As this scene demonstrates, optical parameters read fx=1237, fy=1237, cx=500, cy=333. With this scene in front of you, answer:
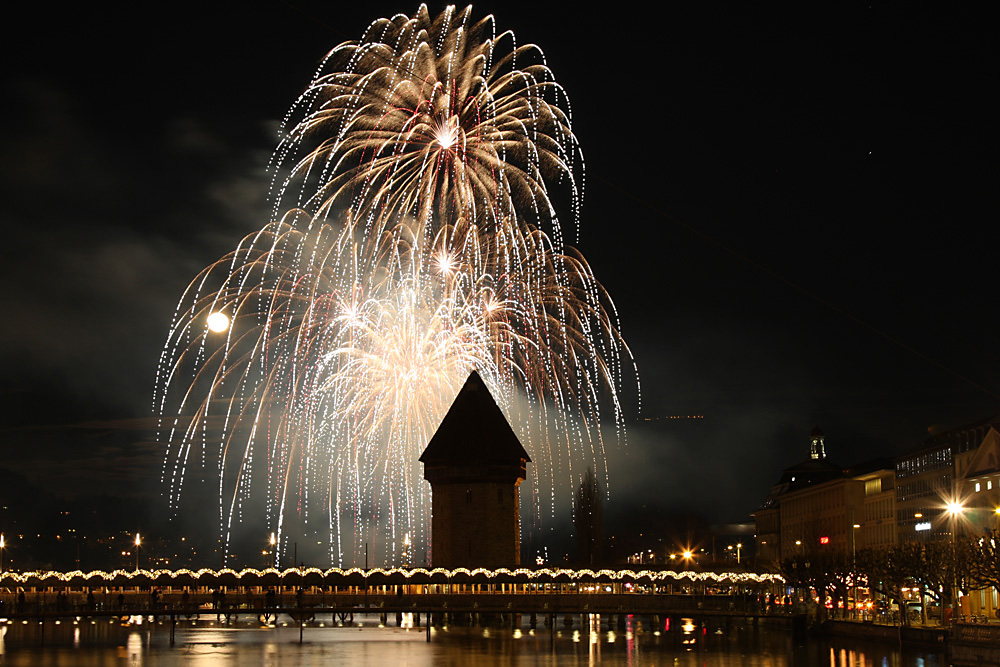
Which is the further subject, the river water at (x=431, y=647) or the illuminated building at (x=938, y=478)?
the illuminated building at (x=938, y=478)

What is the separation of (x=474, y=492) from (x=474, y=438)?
10.7 ft

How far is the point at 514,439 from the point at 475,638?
1995 centimetres

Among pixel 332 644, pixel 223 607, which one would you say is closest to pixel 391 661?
pixel 332 644

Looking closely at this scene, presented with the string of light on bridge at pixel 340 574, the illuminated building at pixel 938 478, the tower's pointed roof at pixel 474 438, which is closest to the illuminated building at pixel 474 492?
the tower's pointed roof at pixel 474 438

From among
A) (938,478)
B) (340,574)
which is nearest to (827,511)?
(938,478)

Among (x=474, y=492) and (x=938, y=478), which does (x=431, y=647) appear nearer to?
(x=474, y=492)

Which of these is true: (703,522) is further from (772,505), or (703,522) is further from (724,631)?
(724,631)

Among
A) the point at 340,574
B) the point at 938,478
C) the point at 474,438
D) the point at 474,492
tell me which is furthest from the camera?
the point at 474,438

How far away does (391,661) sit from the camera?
4300 centimetres

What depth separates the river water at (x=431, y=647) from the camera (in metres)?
42.7

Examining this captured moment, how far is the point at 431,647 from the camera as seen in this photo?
165 feet

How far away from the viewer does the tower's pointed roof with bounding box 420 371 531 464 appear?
7288 cm

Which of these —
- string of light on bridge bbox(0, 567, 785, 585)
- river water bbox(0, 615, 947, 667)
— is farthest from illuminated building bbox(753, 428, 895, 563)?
river water bbox(0, 615, 947, 667)

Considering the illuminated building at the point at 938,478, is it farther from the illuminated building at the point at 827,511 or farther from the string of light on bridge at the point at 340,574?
the string of light on bridge at the point at 340,574
